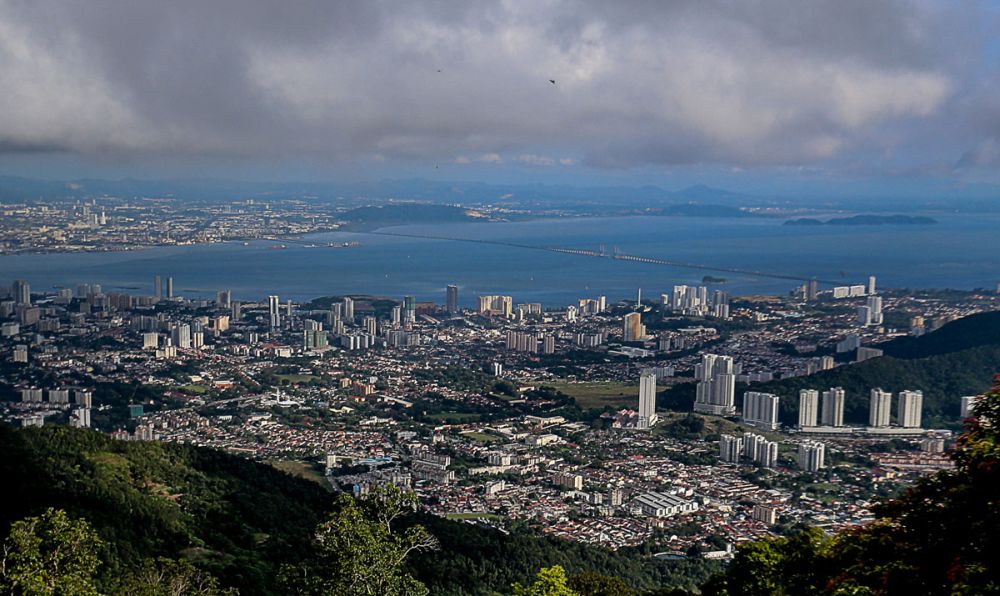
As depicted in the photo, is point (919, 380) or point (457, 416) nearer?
point (457, 416)

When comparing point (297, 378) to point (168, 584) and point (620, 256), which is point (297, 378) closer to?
point (168, 584)

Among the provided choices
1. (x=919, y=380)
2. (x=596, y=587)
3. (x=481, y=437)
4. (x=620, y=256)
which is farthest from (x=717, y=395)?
(x=620, y=256)

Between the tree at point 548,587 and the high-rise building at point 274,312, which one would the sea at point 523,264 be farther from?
the tree at point 548,587

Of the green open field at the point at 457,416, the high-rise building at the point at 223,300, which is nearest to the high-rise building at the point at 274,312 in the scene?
the high-rise building at the point at 223,300

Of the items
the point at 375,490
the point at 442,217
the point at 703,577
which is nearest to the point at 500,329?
the point at 703,577

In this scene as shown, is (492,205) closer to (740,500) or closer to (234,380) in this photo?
(234,380)
